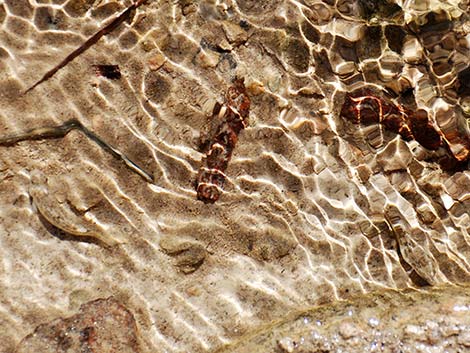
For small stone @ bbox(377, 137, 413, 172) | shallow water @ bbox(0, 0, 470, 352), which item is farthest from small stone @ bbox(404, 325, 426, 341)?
small stone @ bbox(377, 137, 413, 172)

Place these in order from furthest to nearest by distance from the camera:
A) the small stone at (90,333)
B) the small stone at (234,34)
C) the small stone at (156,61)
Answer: the small stone at (234,34)
the small stone at (156,61)
the small stone at (90,333)

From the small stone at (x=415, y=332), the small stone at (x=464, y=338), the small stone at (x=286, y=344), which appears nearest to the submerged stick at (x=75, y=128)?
the small stone at (x=286, y=344)

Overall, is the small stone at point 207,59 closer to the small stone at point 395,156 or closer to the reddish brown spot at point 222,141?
the reddish brown spot at point 222,141

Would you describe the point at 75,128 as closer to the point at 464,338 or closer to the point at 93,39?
the point at 93,39

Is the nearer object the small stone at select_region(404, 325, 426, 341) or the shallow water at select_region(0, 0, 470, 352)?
the small stone at select_region(404, 325, 426, 341)

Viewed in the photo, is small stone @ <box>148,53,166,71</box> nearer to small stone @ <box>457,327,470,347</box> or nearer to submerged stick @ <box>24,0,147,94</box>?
submerged stick @ <box>24,0,147,94</box>

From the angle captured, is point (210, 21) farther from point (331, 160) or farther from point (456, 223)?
point (456, 223)
